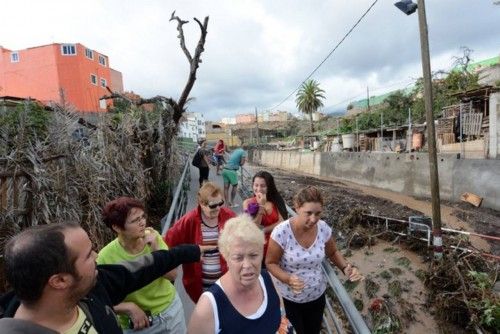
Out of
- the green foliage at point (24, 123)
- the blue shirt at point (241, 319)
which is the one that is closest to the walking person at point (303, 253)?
the blue shirt at point (241, 319)

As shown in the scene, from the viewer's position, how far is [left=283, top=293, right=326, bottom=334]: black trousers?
251cm

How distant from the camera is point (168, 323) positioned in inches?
77.9

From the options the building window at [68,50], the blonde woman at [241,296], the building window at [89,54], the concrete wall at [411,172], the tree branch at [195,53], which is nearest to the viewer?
the blonde woman at [241,296]

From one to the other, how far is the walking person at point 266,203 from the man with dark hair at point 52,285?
5.89 ft

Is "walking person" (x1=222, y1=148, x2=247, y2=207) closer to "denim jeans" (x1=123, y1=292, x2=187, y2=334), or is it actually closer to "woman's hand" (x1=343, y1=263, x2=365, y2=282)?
"woman's hand" (x1=343, y1=263, x2=365, y2=282)

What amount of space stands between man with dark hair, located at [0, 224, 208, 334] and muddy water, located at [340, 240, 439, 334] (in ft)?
22.8

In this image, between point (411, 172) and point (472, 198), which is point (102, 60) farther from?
point (472, 198)

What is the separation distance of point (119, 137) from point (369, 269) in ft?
23.0

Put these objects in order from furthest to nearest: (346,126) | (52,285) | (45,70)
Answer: (346,126) → (45,70) → (52,285)

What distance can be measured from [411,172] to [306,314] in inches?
612

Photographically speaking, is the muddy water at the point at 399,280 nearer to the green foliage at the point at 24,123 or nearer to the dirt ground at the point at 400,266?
the dirt ground at the point at 400,266

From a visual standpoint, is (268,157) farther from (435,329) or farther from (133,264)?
(133,264)

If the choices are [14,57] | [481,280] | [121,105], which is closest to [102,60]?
[14,57]

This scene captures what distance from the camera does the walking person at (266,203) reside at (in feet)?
9.83
